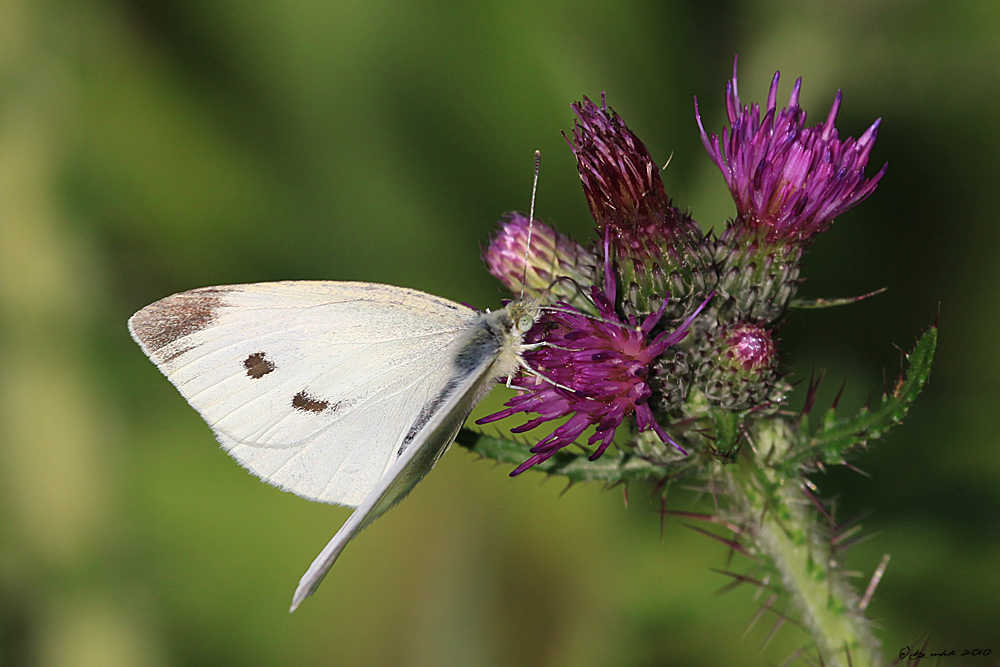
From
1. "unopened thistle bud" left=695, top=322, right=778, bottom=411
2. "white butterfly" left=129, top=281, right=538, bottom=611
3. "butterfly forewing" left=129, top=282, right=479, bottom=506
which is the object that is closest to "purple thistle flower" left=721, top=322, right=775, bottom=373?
"unopened thistle bud" left=695, top=322, right=778, bottom=411

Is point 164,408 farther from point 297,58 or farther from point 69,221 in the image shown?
point 297,58

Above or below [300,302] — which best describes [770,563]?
below

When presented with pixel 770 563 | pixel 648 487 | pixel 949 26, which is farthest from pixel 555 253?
pixel 949 26

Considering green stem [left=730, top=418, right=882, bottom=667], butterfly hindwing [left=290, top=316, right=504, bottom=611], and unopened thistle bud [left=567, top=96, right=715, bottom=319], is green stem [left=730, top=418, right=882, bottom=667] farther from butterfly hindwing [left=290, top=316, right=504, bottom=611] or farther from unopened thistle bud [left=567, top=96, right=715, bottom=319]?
butterfly hindwing [left=290, top=316, right=504, bottom=611]

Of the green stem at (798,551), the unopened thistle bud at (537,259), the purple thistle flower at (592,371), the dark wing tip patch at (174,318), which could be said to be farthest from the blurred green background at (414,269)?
the dark wing tip patch at (174,318)

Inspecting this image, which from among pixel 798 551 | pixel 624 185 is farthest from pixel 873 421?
pixel 624 185

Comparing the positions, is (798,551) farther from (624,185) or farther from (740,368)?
(624,185)
